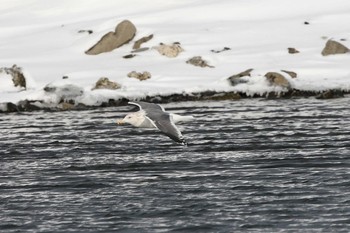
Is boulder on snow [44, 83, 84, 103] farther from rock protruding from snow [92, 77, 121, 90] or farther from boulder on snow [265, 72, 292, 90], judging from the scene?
boulder on snow [265, 72, 292, 90]

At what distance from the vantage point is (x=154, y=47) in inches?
1358

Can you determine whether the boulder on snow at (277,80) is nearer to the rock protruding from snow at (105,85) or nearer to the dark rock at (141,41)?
the rock protruding from snow at (105,85)

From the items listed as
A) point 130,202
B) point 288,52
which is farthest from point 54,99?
point 130,202

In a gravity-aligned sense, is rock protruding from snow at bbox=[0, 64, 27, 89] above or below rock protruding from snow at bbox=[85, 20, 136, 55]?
below

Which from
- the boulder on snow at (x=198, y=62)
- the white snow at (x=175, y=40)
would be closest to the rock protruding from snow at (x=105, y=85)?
the white snow at (x=175, y=40)

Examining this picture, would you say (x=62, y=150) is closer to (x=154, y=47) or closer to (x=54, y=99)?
(x=54, y=99)

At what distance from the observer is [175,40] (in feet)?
115

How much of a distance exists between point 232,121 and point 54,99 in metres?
6.14

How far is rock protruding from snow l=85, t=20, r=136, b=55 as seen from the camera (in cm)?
3503

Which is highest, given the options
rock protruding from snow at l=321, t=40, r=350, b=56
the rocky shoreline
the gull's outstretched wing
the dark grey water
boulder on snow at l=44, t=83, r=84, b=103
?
rock protruding from snow at l=321, t=40, r=350, b=56

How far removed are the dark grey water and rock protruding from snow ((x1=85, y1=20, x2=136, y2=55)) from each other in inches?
331

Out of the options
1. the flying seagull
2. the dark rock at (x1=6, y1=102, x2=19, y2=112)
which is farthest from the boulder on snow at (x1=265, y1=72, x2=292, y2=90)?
the flying seagull

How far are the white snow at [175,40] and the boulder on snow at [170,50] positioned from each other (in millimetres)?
222

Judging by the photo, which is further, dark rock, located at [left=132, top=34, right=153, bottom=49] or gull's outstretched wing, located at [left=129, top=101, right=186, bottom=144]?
dark rock, located at [left=132, top=34, right=153, bottom=49]
